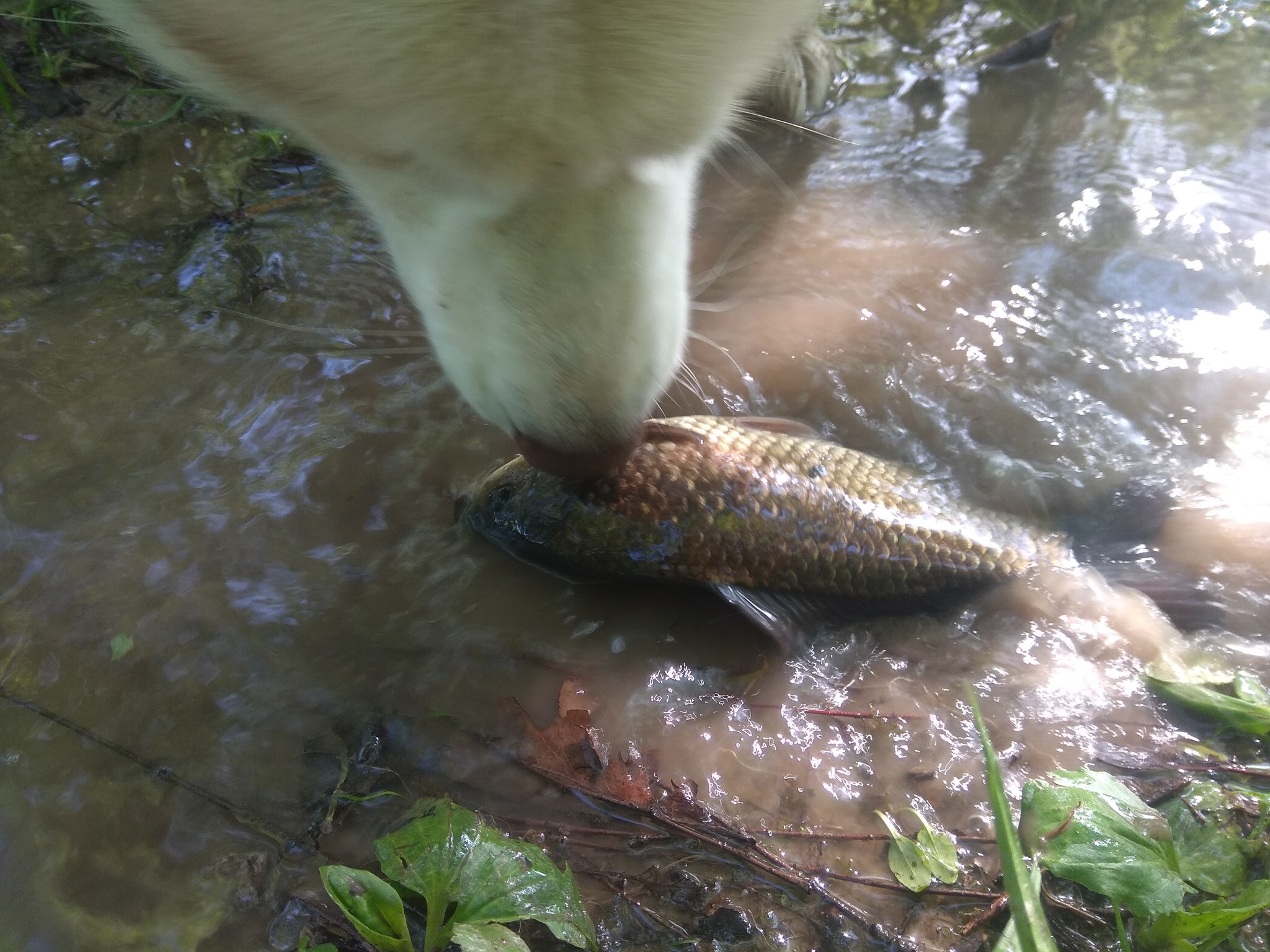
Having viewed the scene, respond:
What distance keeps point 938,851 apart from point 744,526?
698 mm

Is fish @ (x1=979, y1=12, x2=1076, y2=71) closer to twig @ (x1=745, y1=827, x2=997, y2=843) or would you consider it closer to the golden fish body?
the golden fish body

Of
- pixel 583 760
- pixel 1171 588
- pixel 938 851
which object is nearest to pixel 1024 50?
pixel 1171 588

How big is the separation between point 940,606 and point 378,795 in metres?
1.28

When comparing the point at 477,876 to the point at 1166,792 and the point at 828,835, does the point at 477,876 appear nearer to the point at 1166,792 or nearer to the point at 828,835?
the point at 828,835

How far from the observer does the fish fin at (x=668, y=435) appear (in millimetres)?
1695

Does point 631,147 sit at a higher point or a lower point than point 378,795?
higher

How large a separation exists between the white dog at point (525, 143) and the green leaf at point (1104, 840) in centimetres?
92

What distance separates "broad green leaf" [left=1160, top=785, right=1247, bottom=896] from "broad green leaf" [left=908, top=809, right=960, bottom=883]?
0.34m

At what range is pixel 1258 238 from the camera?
8.99 feet

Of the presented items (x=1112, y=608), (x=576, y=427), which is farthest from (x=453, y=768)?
(x=1112, y=608)

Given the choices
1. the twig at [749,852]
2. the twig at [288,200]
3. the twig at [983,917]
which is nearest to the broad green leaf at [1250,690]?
the twig at [983,917]

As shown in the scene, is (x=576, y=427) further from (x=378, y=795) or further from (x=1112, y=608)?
(x=1112, y=608)

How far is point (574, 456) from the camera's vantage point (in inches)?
49.9

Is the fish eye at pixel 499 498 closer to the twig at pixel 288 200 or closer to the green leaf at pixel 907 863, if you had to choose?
the green leaf at pixel 907 863
